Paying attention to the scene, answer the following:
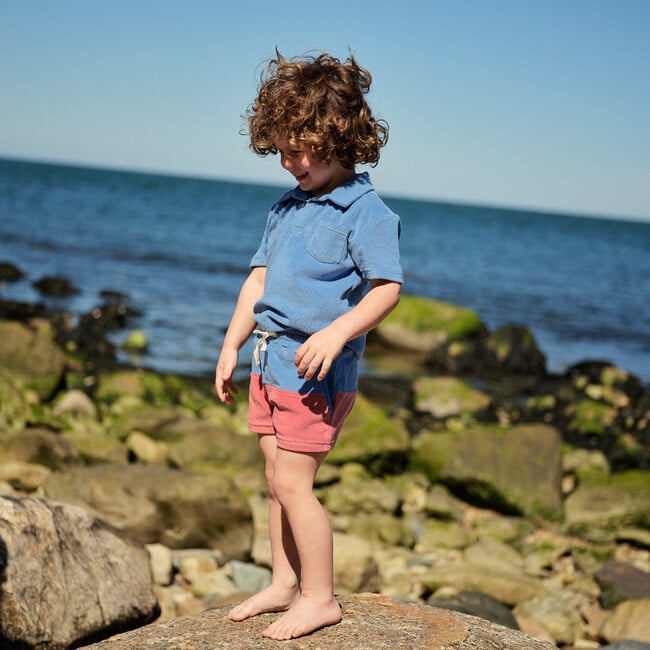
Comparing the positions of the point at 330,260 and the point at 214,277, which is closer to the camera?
the point at 330,260

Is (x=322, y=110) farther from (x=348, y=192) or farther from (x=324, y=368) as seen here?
(x=324, y=368)

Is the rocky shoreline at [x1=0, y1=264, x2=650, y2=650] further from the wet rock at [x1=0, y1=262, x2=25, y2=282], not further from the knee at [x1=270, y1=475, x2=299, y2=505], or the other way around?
the wet rock at [x1=0, y1=262, x2=25, y2=282]

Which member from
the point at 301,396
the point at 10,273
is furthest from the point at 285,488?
the point at 10,273

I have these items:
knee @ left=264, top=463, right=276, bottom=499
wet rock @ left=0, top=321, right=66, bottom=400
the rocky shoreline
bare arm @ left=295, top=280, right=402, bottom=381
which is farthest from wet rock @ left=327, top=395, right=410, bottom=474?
bare arm @ left=295, top=280, right=402, bottom=381

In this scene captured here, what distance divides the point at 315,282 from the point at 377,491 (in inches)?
208

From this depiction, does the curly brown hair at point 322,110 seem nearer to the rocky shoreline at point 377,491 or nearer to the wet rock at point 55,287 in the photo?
the rocky shoreline at point 377,491

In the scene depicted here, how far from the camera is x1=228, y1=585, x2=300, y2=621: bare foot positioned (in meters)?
3.45

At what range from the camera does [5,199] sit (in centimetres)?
4250

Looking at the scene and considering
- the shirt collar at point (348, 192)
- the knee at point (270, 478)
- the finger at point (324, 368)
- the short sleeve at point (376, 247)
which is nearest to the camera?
the finger at point (324, 368)

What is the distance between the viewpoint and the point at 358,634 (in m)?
3.25

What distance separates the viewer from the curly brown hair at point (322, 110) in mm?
3256

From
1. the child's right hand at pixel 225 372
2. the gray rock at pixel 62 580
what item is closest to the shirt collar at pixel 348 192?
the child's right hand at pixel 225 372

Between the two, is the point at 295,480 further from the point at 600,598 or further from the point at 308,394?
the point at 600,598

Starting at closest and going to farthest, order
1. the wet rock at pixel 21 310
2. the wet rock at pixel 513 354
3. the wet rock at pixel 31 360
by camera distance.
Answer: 1. the wet rock at pixel 31 360
2. the wet rock at pixel 21 310
3. the wet rock at pixel 513 354
